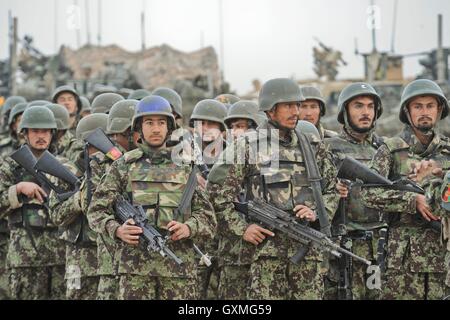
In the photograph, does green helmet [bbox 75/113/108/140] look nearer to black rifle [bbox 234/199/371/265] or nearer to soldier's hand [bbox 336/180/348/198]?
soldier's hand [bbox 336/180/348/198]

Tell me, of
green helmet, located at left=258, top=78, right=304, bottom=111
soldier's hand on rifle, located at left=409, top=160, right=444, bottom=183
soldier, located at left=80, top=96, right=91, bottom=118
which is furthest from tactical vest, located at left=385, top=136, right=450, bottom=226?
soldier, located at left=80, top=96, right=91, bottom=118

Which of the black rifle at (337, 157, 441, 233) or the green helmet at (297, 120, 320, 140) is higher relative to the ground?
the green helmet at (297, 120, 320, 140)

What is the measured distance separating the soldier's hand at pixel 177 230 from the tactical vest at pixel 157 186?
0.68ft

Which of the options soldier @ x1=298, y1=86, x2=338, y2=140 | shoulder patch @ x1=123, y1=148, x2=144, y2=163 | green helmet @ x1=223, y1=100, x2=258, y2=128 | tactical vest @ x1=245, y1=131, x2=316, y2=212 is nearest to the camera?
tactical vest @ x1=245, y1=131, x2=316, y2=212

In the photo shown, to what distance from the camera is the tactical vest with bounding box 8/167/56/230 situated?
34.0ft

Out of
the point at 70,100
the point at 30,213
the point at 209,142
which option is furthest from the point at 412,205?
the point at 70,100

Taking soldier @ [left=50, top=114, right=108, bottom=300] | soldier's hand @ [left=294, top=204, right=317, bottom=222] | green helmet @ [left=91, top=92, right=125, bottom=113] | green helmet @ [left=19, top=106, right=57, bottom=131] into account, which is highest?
green helmet @ [left=91, top=92, right=125, bottom=113]

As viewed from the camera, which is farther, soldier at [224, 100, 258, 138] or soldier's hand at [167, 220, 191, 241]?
soldier at [224, 100, 258, 138]

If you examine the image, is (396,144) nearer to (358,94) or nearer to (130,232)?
(358,94)

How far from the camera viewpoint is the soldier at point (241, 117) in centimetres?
1112

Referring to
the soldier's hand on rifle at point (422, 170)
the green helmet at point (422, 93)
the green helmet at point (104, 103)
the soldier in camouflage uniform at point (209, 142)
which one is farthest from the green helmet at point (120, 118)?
the soldier's hand on rifle at point (422, 170)

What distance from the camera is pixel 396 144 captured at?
8.66 meters

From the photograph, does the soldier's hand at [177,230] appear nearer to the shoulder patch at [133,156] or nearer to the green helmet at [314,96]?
the shoulder patch at [133,156]
